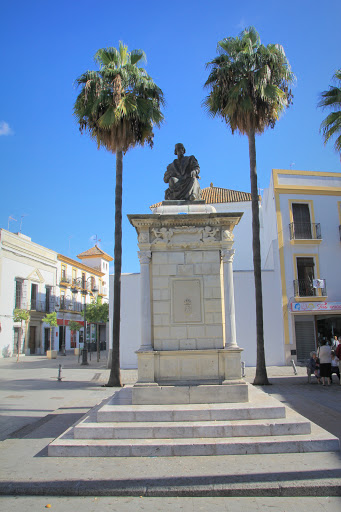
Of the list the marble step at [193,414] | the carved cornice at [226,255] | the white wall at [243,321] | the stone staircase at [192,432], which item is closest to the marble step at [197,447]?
the stone staircase at [192,432]

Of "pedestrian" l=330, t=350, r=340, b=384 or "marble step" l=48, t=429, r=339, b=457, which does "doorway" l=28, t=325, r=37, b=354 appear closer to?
"pedestrian" l=330, t=350, r=340, b=384

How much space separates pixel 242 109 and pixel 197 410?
10766 millimetres

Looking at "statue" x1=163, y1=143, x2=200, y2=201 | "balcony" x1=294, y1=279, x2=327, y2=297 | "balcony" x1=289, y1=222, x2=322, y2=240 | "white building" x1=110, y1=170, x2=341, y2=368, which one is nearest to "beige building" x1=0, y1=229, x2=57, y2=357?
"white building" x1=110, y1=170, x2=341, y2=368

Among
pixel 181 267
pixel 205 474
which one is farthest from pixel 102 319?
pixel 205 474

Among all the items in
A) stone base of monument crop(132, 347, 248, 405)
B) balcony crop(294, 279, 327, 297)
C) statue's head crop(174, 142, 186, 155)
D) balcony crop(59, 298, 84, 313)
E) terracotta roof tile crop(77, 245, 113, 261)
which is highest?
terracotta roof tile crop(77, 245, 113, 261)

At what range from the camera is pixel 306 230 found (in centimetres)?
2294

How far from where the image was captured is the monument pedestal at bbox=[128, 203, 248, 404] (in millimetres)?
6816

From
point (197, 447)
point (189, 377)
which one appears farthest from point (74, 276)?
point (197, 447)

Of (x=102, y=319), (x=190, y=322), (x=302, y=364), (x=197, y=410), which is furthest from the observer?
(x=102, y=319)

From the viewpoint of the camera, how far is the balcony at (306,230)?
22.7 m

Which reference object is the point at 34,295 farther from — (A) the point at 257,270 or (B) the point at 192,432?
(B) the point at 192,432

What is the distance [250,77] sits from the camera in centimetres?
1374

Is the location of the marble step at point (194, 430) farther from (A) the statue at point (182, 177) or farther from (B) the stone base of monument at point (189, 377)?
(A) the statue at point (182, 177)

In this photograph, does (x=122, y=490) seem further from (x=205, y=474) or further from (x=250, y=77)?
(x=250, y=77)
